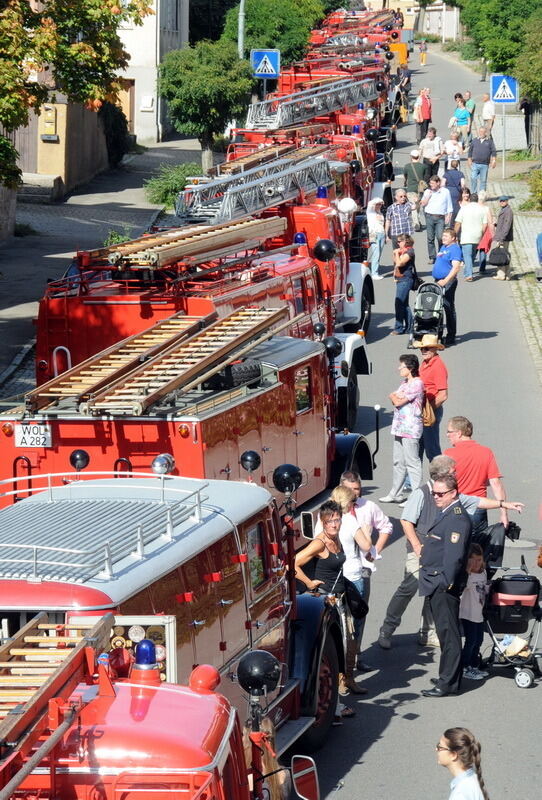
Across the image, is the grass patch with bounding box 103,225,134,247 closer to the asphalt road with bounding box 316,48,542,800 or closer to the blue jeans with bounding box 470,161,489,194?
the asphalt road with bounding box 316,48,542,800

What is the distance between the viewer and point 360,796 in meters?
9.42

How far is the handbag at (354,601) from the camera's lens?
11141mm

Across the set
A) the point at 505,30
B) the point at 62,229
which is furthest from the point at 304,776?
the point at 505,30

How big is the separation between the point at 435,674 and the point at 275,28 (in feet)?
127

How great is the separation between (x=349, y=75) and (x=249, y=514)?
30.0m

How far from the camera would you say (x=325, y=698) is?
10203mm

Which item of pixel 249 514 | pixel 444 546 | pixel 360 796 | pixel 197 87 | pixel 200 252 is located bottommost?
pixel 360 796

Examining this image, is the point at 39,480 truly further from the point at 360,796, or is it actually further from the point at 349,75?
the point at 349,75

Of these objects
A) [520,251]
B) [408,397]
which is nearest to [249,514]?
[408,397]

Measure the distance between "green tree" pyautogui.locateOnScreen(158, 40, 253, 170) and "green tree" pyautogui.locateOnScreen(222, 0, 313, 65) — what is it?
10.2 m

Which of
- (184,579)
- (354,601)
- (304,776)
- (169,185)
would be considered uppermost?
(169,185)

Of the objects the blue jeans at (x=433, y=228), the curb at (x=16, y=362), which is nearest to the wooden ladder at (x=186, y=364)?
the curb at (x=16, y=362)

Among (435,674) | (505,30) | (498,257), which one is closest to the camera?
(435,674)

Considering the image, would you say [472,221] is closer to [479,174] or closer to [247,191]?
[479,174]
